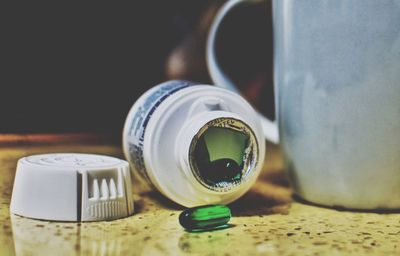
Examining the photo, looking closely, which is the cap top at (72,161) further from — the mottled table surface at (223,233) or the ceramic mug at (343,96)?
the ceramic mug at (343,96)

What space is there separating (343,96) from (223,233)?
6.1 inches

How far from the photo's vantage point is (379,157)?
1.56 feet

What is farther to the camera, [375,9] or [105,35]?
[105,35]

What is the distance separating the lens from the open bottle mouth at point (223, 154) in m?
0.45

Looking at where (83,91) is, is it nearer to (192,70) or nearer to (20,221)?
(192,70)

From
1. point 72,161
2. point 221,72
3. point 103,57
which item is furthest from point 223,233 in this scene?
point 103,57

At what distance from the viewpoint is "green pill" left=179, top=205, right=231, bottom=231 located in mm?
411

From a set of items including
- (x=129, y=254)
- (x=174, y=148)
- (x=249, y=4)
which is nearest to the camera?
(x=129, y=254)

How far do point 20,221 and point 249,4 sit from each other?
Result: 304 millimetres

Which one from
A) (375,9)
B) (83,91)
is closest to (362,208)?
(375,9)

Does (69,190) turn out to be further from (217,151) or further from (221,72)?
(221,72)

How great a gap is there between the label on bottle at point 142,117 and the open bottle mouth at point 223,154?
54mm

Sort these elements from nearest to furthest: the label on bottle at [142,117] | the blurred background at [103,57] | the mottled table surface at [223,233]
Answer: the mottled table surface at [223,233], the label on bottle at [142,117], the blurred background at [103,57]

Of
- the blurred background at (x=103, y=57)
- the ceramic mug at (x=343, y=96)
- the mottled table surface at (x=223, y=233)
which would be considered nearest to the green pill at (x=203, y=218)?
the mottled table surface at (x=223, y=233)
